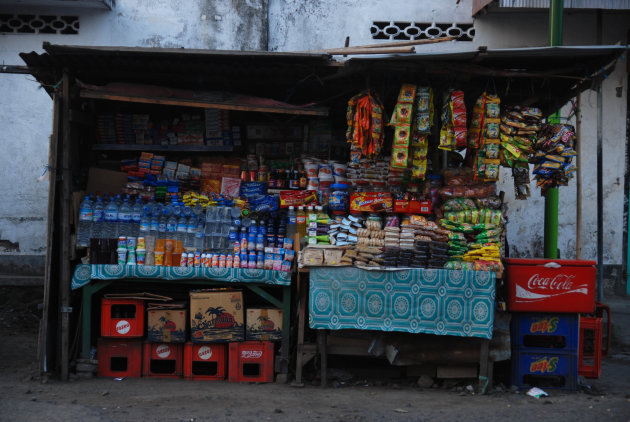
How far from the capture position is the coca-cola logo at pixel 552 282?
19.4ft

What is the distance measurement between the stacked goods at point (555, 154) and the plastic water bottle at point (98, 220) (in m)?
4.51

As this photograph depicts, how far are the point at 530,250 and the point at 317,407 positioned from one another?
5900 millimetres

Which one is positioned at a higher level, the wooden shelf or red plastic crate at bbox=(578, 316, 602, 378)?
the wooden shelf

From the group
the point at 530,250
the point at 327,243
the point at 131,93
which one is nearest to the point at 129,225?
the point at 131,93

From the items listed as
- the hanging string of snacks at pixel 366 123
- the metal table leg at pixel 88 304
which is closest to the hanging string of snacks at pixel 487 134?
the hanging string of snacks at pixel 366 123

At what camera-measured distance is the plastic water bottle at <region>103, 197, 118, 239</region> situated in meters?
6.48

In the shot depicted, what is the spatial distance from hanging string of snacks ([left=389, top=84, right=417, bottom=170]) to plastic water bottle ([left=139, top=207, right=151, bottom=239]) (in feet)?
8.56

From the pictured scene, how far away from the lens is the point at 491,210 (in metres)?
6.29

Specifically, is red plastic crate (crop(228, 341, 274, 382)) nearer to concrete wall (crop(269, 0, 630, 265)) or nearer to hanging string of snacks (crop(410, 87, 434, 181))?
hanging string of snacks (crop(410, 87, 434, 181))

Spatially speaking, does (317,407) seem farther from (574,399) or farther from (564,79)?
(564,79)

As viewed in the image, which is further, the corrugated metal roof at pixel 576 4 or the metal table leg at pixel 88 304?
the corrugated metal roof at pixel 576 4

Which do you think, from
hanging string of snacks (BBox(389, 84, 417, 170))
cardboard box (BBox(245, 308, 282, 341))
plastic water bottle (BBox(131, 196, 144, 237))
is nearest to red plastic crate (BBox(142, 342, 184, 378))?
cardboard box (BBox(245, 308, 282, 341))

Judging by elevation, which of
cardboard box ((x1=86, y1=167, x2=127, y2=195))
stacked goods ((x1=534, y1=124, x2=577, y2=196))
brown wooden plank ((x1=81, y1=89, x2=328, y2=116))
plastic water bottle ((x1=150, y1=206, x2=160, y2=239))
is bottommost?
plastic water bottle ((x1=150, y1=206, x2=160, y2=239))

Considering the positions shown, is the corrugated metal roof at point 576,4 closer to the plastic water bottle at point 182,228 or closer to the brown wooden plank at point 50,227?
the plastic water bottle at point 182,228
